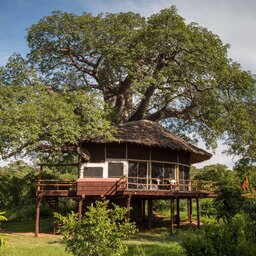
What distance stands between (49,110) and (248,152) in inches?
569

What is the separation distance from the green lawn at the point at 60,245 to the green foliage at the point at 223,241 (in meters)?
2.48

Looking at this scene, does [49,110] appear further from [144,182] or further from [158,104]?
[158,104]

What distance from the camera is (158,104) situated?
32.2 metres

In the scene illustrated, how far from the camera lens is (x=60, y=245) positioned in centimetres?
1922

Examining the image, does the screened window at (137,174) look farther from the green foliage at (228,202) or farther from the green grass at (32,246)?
the green grass at (32,246)

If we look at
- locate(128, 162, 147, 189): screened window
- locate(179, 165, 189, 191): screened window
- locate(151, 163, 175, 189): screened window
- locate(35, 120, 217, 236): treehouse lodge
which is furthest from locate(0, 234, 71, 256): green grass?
locate(179, 165, 189, 191): screened window

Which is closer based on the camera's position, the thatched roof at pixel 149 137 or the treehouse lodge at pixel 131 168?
the treehouse lodge at pixel 131 168

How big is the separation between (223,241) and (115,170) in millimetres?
15264

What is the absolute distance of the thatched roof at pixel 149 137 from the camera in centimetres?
2567

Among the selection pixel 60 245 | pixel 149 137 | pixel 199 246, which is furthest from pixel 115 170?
pixel 199 246

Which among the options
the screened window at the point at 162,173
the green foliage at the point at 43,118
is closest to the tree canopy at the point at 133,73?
the green foliage at the point at 43,118

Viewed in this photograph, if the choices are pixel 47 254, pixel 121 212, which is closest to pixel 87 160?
pixel 47 254

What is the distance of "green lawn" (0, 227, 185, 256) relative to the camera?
54.6 feet

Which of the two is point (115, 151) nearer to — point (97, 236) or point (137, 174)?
point (137, 174)
